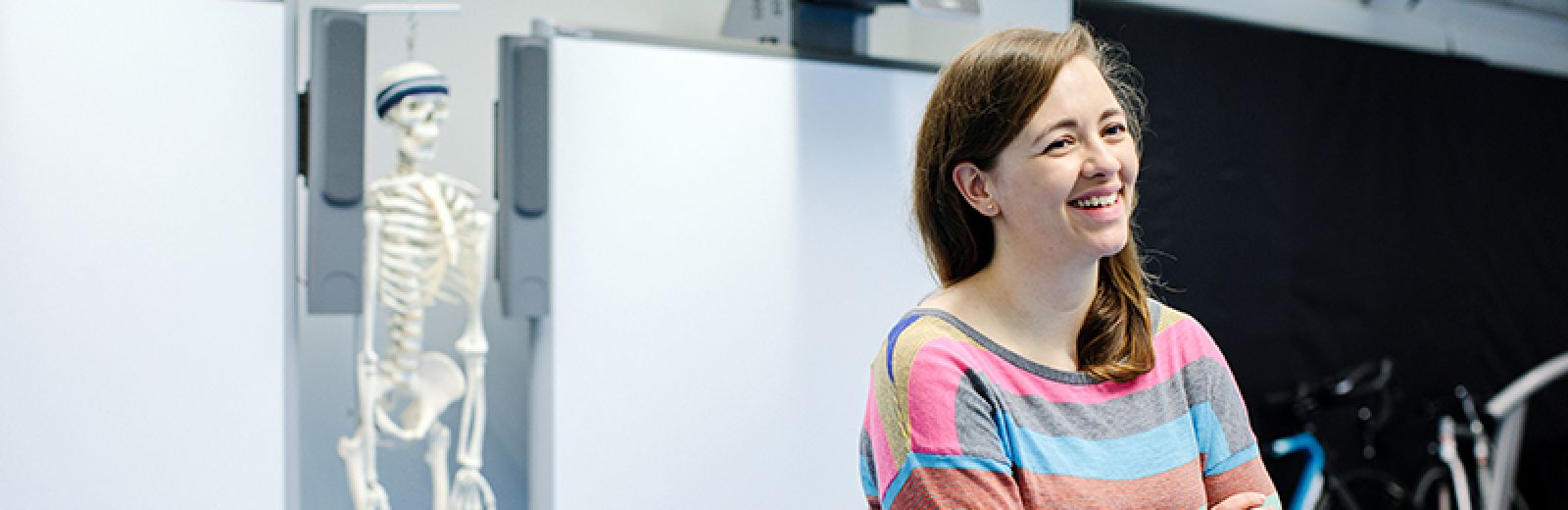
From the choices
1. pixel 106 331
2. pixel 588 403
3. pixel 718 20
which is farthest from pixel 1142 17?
pixel 106 331

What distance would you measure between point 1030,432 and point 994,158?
0.85 ft

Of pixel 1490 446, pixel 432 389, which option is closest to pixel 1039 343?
pixel 432 389

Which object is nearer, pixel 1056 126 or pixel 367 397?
pixel 1056 126

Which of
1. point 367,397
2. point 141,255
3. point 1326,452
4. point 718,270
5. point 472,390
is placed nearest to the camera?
point 141,255

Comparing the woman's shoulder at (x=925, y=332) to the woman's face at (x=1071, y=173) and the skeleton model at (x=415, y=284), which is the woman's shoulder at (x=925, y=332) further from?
the skeleton model at (x=415, y=284)

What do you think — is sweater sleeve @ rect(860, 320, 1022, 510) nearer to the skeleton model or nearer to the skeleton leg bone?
the skeleton model

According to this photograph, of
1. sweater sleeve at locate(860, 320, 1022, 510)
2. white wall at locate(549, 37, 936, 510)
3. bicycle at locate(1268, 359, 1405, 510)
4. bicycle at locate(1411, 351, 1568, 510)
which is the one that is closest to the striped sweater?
sweater sleeve at locate(860, 320, 1022, 510)

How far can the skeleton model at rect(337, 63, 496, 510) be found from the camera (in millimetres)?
2391

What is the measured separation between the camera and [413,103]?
2422 mm

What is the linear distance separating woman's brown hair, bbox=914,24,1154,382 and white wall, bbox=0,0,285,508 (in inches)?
54.2

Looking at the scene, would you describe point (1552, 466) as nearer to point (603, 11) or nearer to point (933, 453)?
point (603, 11)

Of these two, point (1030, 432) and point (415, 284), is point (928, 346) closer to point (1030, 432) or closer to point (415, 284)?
point (1030, 432)

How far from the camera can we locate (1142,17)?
3.93 metres

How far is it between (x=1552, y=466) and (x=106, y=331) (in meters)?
5.35
